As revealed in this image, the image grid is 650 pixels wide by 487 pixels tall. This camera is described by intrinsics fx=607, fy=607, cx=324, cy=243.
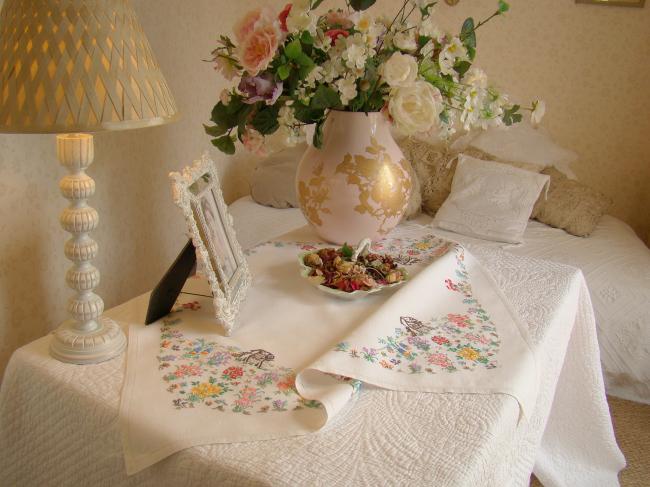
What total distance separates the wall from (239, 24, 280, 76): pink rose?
62cm

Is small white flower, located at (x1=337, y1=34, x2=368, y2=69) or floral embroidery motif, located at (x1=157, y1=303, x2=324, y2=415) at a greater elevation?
small white flower, located at (x1=337, y1=34, x2=368, y2=69)

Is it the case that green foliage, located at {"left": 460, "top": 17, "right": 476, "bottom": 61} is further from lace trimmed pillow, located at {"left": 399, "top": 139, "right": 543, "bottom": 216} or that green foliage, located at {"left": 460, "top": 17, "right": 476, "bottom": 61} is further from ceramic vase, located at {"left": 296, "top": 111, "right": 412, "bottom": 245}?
lace trimmed pillow, located at {"left": 399, "top": 139, "right": 543, "bottom": 216}

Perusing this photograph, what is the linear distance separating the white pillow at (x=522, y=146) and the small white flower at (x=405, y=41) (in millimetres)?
1796

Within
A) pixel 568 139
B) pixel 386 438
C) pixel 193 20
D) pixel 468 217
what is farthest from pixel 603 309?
pixel 193 20

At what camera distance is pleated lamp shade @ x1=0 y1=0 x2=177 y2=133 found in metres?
0.87

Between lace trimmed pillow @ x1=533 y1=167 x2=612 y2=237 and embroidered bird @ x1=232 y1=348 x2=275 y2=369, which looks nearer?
embroidered bird @ x1=232 y1=348 x2=275 y2=369

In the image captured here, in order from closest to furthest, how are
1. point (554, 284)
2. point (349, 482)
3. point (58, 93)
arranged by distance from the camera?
point (349, 482)
point (58, 93)
point (554, 284)

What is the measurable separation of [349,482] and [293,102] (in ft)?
2.56

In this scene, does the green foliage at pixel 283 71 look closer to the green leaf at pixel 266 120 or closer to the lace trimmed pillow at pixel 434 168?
the green leaf at pixel 266 120

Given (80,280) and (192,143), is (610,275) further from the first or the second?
(80,280)

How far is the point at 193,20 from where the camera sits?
211 cm

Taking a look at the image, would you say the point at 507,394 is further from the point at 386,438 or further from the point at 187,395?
the point at 187,395

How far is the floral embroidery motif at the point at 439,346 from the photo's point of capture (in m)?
0.98

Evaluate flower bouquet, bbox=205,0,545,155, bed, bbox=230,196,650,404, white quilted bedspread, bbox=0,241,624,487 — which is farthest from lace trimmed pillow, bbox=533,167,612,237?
white quilted bedspread, bbox=0,241,624,487
